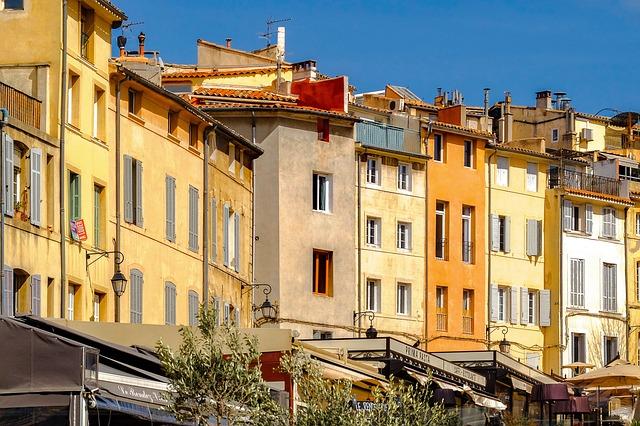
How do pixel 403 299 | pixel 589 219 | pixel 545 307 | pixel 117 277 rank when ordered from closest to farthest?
pixel 117 277
pixel 403 299
pixel 545 307
pixel 589 219

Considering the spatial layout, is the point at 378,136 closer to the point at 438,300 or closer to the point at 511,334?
the point at 438,300

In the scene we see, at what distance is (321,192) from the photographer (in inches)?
2456

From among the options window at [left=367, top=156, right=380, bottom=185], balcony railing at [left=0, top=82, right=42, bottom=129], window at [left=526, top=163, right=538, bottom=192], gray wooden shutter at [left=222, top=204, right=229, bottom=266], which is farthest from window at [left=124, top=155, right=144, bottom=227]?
window at [left=526, top=163, right=538, bottom=192]

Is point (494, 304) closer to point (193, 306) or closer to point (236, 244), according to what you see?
point (236, 244)

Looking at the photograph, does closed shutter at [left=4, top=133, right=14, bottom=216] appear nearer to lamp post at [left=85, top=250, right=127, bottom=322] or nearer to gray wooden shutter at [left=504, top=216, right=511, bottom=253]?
lamp post at [left=85, top=250, right=127, bottom=322]

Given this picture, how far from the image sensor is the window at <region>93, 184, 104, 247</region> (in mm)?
41281

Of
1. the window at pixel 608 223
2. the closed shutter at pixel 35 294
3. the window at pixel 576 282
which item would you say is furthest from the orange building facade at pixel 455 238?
the closed shutter at pixel 35 294

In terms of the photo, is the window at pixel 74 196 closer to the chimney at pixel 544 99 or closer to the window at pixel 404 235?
the window at pixel 404 235

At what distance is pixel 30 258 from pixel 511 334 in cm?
3796

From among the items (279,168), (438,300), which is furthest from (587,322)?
(279,168)

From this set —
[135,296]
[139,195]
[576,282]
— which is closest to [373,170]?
[576,282]

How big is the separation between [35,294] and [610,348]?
145 feet

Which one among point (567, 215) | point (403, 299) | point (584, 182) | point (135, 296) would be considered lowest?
point (135, 296)

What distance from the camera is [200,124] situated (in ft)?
163
